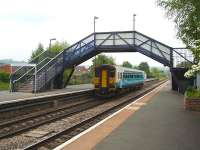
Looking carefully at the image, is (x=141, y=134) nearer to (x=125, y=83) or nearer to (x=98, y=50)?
(x=125, y=83)

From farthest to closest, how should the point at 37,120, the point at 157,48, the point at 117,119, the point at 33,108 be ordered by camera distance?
1. the point at 157,48
2. the point at 33,108
3. the point at 37,120
4. the point at 117,119

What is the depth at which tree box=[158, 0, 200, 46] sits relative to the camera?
20128 millimetres

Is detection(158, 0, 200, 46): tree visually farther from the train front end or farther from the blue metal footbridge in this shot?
the blue metal footbridge

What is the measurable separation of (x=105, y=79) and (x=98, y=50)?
27.5ft

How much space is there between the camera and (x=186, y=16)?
2225 centimetres

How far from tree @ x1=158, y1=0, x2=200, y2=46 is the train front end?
8.11 meters

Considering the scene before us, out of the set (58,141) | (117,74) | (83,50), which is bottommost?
(58,141)

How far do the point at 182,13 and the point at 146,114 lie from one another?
744 cm

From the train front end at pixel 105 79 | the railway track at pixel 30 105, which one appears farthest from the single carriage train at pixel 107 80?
the railway track at pixel 30 105

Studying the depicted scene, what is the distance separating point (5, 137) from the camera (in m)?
12.6

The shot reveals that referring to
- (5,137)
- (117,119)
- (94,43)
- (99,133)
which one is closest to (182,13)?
(117,119)

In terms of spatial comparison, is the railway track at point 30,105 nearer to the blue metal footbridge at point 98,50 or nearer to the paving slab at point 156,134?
the paving slab at point 156,134

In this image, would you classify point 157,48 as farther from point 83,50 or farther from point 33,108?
point 33,108

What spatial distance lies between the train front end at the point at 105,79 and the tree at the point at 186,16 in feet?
26.6
